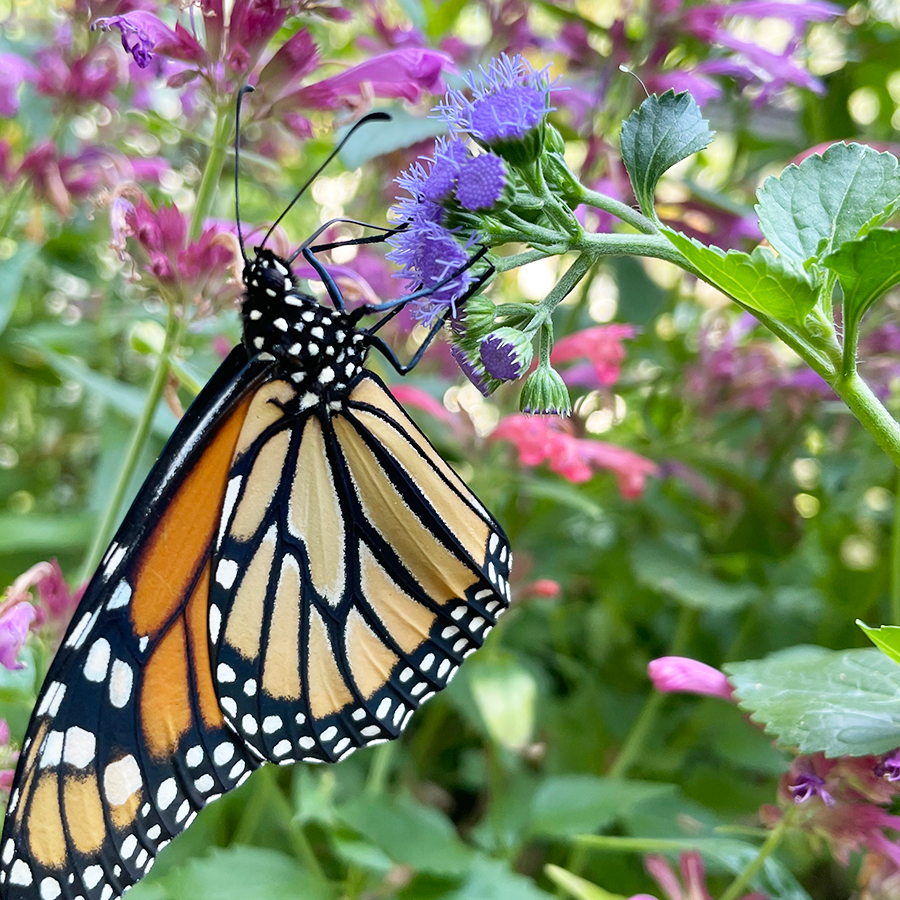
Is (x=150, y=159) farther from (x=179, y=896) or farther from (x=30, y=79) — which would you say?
(x=179, y=896)

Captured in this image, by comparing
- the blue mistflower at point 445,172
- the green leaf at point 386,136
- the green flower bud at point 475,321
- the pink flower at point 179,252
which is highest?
the green leaf at point 386,136

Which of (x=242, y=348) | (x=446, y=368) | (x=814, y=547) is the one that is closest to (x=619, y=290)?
(x=446, y=368)

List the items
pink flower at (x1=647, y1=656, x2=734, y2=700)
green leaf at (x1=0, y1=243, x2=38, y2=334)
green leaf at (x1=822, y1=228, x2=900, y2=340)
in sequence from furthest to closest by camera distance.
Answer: green leaf at (x1=0, y1=243, x2=38, y2=334) < pink flower at (x1=647, y1=656, x2=734, y2=700) < green leaf at (x1=822, y1=228, x2=900, y2=340)

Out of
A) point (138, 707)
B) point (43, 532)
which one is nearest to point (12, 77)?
point (43, 532)

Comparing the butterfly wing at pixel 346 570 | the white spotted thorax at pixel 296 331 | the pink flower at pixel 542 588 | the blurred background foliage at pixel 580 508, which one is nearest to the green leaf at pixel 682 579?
the blurred background foliage at pixel 580 508

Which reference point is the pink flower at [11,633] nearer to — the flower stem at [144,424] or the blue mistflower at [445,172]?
the flower stem at [144,424]

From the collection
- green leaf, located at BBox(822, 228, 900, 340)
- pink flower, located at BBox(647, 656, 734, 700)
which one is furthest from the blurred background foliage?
green leaf, located at BBox(822, 228, 900, 340)

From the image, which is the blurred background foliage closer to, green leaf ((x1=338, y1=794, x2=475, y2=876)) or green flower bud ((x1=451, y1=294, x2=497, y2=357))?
green leaf ((x1=338, y1=794, x2=475, y2=876))
